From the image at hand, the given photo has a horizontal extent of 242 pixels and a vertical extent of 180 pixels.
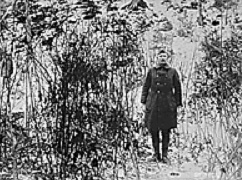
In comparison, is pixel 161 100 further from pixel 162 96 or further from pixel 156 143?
pixel 156 143

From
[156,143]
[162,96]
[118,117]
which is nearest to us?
[118,117]

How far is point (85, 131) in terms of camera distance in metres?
5.41

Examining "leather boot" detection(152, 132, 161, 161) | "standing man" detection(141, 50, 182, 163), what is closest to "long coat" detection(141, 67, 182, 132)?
"standing man" detection(141, 50, 182, 163)

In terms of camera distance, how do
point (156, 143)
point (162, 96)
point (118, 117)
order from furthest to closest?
1. point (156, 143)
2. point (162, 96)
3. point (118, 117)

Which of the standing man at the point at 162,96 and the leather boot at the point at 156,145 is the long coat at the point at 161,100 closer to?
the standing man at the point at 162,96

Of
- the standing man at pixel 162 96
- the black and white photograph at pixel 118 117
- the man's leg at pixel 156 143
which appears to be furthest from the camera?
the man's leg at pixel 156 143

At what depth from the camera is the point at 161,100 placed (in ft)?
20.7

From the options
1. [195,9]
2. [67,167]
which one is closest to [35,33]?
[195,9]

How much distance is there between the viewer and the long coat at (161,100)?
6.29 metres

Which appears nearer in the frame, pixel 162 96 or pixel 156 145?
pixel 162 96

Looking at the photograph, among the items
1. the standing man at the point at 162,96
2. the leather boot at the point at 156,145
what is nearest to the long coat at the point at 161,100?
the standing man at the point at 162,96

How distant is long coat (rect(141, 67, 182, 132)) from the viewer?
248 inches

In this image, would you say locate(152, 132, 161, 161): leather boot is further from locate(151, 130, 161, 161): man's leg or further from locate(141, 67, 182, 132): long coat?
locate(141, 67, 182, 132): long coat

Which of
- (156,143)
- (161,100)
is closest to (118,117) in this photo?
(161,100)
